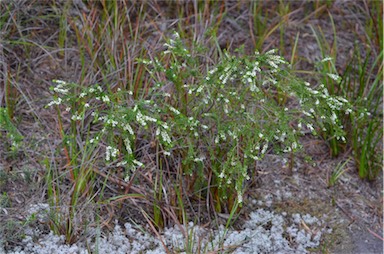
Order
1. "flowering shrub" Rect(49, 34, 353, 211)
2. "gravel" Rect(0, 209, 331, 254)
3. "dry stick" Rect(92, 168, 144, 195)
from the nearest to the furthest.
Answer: "flowering shrub" Rect(49, 34, 353, 211), "gravel" Rect(0, 209, 331, 254), "dry stick" Rect(92, 168, 144, 195)

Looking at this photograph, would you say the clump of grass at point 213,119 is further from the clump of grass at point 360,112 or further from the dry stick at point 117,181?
the clump of grass at point 360,112

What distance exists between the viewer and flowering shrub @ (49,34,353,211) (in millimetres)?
3307

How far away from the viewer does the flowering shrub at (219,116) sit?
331 centimetres

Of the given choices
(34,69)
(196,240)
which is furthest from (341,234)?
(34,69)

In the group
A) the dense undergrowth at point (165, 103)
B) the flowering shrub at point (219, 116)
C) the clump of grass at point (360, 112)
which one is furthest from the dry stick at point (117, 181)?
the clump of grass at point (360, 112)

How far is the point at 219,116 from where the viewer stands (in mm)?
3490

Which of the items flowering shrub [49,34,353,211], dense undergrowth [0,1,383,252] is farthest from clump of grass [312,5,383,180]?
flowering shrub [49,34,353,211]

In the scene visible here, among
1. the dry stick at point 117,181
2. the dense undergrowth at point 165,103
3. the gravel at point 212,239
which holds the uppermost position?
the dense undergrowth at point 165,103

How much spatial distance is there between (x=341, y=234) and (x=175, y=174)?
1051mm

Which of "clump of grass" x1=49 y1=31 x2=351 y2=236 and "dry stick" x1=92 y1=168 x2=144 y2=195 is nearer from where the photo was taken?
"clump of grass" x1=49 y1=31 x2=351 y2=236

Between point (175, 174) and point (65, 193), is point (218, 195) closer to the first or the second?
point (175, 174)

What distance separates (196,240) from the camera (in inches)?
142

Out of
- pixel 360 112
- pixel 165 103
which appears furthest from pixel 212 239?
pixel 360 112

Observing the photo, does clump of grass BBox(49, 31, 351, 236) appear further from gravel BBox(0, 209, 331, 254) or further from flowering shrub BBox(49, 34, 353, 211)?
gravel BBox(0, 209, 331, 254)
